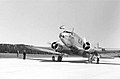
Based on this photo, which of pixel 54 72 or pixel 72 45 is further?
pixel 72 45

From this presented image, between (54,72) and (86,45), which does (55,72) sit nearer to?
(54,72)

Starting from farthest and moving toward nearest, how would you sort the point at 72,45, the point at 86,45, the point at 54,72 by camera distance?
the point at 86,45 → the point at 72,45 → the point at 54,72

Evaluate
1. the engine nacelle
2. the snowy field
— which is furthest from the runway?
the engine nacelle

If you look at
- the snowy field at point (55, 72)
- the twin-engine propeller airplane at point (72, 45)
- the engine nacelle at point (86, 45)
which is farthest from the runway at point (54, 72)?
the engine nacelle at point (86, 45)

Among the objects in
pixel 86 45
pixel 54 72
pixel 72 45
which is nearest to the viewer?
pixel 54 72

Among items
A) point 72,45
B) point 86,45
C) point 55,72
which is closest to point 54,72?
point 55,72

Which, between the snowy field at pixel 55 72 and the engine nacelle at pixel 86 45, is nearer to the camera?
the snowy field at pixel 55 72

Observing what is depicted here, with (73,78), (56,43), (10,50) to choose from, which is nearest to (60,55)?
(56,43)

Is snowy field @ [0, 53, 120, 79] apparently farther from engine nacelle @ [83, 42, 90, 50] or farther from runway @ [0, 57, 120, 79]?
engine nacelle @ [83, 42, 90, 50]

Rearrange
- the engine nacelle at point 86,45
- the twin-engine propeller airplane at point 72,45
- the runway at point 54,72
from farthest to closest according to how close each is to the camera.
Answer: the engine nacelle at point 86,45, the twin-engine propeller airplane at point 72,45, the runway at point 54,72

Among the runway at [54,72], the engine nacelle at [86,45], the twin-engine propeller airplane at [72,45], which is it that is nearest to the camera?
the runway at [54,72]

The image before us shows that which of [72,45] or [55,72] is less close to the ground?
[72,45]

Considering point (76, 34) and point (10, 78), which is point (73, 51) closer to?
point (76, 34)

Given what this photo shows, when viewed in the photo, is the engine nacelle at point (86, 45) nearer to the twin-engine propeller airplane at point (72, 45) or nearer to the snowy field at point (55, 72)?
the twin-engine propeller airplane at point (72, 45)
